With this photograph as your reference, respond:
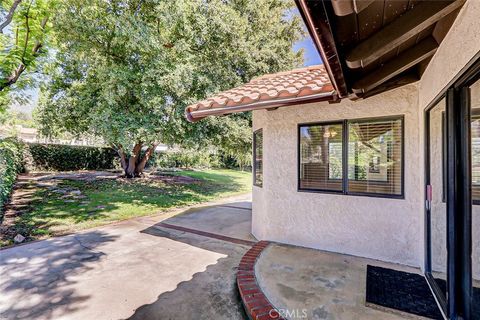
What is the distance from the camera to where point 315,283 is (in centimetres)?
373

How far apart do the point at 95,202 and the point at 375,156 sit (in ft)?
33.3

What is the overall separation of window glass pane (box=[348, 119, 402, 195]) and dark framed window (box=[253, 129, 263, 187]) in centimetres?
208

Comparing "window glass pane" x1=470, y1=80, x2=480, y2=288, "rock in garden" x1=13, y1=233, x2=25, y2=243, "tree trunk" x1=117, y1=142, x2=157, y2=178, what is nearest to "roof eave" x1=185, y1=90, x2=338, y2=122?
"window glass pane" x1=470, y1=80, x2=480, y2=288

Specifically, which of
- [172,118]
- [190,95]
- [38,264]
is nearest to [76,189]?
[172,118]

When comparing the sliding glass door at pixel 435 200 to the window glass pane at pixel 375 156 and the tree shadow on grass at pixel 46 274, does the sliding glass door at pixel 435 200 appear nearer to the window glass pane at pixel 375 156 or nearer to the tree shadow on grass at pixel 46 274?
the window glass pane at pixel 375 156

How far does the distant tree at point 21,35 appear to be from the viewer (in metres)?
8.65

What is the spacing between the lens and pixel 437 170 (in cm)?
371

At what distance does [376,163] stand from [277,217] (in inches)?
92.3

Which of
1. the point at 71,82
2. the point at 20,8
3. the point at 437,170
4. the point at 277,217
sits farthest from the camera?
the point at 71,82

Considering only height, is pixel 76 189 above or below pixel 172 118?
below

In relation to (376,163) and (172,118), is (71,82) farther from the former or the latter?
(376,163)

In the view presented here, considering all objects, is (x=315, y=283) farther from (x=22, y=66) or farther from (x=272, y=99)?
(x=22, y=66)

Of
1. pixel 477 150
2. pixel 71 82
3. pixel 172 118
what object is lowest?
pixel 477 150

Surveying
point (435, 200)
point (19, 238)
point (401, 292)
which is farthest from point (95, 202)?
point (435, 200)
